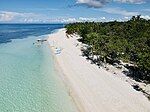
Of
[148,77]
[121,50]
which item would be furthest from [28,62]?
[148,77]

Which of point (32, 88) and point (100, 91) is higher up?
point (100, 91)

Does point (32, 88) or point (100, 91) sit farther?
point (32, 88)

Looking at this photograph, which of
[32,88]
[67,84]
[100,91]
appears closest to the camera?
[100,91]

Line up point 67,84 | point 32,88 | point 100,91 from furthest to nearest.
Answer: point 67,84 < point 32,88 < point 100,91

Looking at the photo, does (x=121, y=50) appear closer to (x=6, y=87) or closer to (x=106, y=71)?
(x=106, y=71)

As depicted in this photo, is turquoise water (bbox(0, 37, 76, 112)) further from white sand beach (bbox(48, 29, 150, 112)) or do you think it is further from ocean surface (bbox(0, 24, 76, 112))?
white sand beach (bbox(48, 29, 150, 112))

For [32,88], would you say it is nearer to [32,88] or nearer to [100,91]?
[32,88]

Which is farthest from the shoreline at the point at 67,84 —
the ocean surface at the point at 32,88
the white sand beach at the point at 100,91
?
the ocean surface at the point at 32,88

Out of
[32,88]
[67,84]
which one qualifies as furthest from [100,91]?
[32,88]
